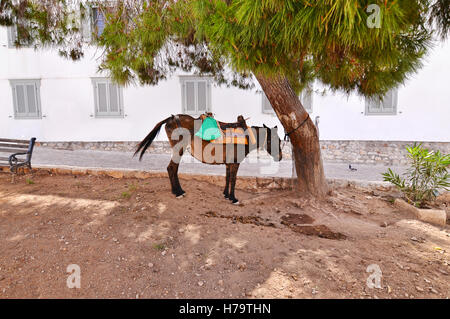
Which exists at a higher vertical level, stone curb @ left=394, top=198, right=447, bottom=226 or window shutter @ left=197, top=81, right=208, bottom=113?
window shutter @ left=197, top=81, right=208, bottom=113

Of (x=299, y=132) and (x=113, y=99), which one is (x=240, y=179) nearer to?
(x=299, y=132)

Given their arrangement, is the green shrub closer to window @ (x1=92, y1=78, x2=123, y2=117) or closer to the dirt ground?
the dirt ground

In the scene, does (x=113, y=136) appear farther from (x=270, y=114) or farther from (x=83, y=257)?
(x=83, y=257)

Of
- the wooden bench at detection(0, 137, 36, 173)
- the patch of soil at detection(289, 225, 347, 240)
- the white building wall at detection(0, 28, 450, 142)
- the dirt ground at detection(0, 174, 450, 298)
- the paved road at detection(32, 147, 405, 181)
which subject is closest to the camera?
the dirt ground at detection(0, 174, 450, 298)

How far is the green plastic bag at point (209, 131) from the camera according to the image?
3693 millimetres

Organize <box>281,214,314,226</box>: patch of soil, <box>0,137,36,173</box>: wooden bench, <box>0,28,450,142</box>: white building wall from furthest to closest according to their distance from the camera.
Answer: <box>0,28,450,142</box>: white building wall, <box>0,137,36,173</box>: wooden bench, <box>281,214,314,226</box>: patch of soil

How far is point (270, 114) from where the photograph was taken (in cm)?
889

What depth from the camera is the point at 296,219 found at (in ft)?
11.9

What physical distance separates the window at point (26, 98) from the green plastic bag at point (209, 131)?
322 inches

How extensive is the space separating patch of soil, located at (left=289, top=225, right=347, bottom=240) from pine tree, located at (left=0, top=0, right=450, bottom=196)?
93cm

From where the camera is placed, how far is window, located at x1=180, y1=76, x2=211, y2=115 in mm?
9008

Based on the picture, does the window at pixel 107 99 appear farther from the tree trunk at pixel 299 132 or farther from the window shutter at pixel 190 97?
the tree trunk at pixel 299 132

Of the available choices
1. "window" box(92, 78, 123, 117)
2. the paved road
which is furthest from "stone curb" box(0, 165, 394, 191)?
"window" box(92, 78, 123, 117)
